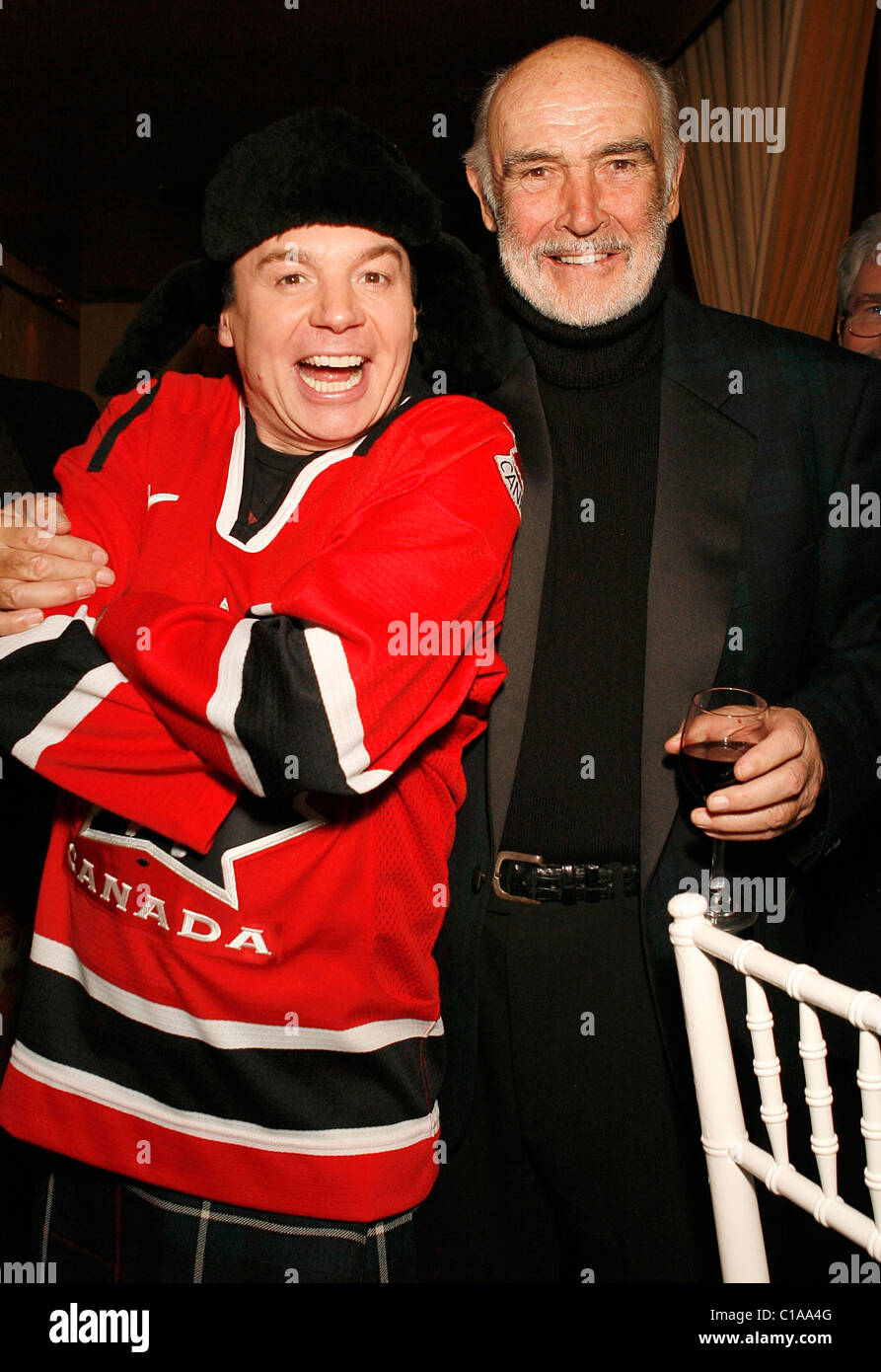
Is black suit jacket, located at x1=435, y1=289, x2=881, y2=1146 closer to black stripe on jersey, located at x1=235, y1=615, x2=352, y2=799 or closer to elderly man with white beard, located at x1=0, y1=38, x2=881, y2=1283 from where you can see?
elderly man with white beard, located at x1=0, y1=38, x2=881, y2=1283

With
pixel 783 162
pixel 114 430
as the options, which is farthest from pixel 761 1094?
pixel 783 162

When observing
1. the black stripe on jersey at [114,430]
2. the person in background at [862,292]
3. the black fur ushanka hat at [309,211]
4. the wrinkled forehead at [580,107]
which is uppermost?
the person in background at [862,292]

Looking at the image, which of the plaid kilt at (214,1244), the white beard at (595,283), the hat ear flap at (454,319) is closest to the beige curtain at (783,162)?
the white beard at (595,283)

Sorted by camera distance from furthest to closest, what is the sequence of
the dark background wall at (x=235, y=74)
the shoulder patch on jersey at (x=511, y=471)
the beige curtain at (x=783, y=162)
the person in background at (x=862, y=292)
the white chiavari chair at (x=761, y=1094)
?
the dark background wall at (x=235, y=74)
the beige curtain at (x=783, y=162)
the person in background at (x=862, y=292)
the shoulder patch on jersey at (x=511, y=471)
the white chiavari chair at (x=761, y=1094)

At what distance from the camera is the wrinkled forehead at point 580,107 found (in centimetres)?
149

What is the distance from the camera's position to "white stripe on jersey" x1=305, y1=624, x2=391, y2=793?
96cm

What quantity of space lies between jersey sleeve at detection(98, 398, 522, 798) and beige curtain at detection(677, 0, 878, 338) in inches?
121

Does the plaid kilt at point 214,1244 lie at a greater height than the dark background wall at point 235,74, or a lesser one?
lesser

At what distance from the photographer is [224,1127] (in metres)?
1.09

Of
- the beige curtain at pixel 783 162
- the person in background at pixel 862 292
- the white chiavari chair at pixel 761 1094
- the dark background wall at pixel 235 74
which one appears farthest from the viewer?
the dark background wall at pixel 235 74

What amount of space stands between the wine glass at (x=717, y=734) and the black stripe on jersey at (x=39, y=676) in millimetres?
720

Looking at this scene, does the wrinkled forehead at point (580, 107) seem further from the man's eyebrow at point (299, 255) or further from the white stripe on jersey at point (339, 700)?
the white stripe on jersey at point (339, 700)

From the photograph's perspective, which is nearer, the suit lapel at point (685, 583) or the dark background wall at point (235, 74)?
the suit lapel at point (685, 583)

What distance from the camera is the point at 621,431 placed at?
60.8 inches
